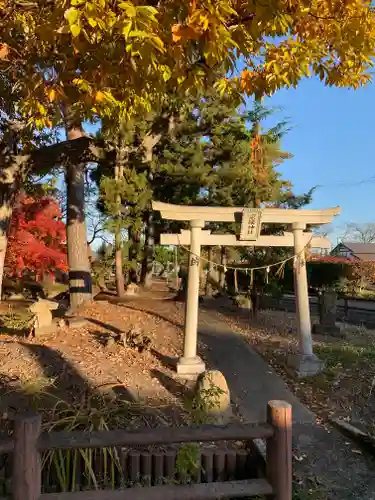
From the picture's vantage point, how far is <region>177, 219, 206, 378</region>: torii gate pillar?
20.2 feet

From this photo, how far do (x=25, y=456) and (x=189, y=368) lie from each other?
12.5 feet

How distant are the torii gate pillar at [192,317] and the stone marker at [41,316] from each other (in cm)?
268

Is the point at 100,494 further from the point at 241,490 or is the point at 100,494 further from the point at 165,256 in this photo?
the point at 165,256

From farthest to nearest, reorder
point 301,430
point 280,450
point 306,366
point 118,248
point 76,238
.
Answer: point 118,248 → point 76,238 → point 306,366 → point 301,430 → point 280,450

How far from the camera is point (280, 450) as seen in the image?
279cm

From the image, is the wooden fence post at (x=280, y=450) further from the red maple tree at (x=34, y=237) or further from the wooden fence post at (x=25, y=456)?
the red maple tree at (x=34, y=237)

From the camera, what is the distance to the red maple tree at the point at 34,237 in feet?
45.5

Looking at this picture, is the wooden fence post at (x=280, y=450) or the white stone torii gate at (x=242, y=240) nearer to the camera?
the wooden fence post at (x=280, y=450)

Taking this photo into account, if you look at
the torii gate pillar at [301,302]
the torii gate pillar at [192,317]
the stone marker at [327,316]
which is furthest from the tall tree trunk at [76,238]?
the stone marker at [327,316]

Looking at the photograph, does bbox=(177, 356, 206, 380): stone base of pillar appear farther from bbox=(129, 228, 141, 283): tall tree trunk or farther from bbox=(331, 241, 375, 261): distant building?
bbox=(331, 241, 375, 261): distant building

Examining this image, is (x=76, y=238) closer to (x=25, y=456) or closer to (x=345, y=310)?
(x=25, y=456)

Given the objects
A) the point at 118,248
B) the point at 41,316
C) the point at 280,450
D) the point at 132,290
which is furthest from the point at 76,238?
the point at 280,450

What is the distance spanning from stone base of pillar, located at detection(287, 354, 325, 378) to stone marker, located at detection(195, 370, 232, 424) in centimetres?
214

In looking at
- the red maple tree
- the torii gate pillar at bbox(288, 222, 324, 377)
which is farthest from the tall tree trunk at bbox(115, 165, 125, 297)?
the torii gate pillar at bbox(288, 222, 324, 377)
